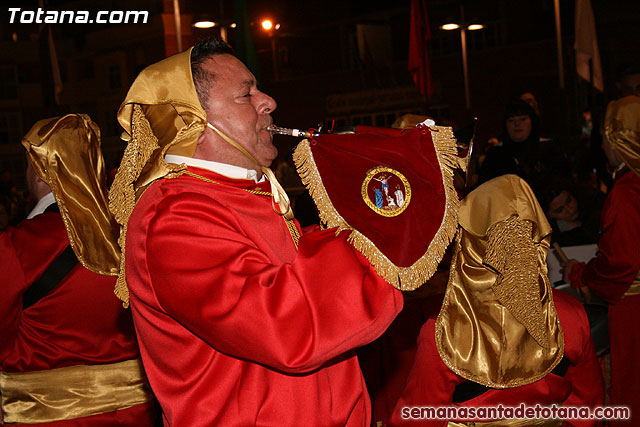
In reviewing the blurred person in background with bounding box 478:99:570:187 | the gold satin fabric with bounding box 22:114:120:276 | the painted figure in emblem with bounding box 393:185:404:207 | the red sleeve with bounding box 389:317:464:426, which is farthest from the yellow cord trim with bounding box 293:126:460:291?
the blurred person in background with bounding box 478:99:570:187

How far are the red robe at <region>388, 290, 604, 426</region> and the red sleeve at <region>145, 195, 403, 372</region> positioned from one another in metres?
1.17

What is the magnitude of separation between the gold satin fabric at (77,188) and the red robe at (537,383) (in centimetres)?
147

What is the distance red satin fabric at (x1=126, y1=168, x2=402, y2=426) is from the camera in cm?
174

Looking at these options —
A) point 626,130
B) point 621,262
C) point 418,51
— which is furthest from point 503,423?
point 418,51

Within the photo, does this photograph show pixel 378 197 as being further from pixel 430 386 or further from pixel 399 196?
pixel 430 386

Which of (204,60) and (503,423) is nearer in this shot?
(204,60)

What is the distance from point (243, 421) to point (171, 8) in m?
29.2

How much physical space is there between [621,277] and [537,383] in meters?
1.72

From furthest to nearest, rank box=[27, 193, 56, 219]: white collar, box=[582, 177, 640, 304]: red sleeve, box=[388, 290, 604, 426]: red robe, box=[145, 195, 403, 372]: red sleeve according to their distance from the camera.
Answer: box=[582, 177, 640, 304]: red sleeve → box=[27, 193, 56, 219]: white collar → box=[388, 290, 604, 426]: red robe → box=[145, 195, 403, 372]: red sleeve

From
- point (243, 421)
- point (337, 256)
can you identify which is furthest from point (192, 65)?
point (243, 421)

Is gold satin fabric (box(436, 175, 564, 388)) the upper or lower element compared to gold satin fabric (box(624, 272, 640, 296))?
upper

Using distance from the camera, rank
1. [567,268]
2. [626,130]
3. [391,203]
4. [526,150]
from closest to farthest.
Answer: [391,203] → [626,130] → [567,268] → [526,150]

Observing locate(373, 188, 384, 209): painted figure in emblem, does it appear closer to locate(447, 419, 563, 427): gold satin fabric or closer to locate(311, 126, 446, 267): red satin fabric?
locate(311, 126, 446, 267): red satin fabric

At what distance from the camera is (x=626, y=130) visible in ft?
14.6
